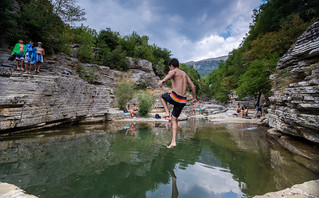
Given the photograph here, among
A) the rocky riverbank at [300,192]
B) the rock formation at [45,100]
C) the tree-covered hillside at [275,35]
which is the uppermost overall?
the tree-covered hillside at [275,35]

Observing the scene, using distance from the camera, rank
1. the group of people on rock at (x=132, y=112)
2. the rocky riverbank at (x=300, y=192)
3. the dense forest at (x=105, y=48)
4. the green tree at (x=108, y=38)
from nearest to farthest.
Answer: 1. the rocky riverbank at (x=300, y=192)
2. the dense forest at (x=105, y=48)
3. the group of people on rock at (x=132, y=112)
4. the green tree at (x=108, y=38)

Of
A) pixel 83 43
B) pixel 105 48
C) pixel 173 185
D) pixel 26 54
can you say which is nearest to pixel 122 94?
pixel 26 54

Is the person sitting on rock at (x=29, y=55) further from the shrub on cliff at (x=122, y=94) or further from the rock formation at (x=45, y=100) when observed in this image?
the shrub on cliff at (x=122, y=94)

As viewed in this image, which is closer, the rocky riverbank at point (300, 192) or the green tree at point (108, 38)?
the rocky riverbank at point (300, 192)

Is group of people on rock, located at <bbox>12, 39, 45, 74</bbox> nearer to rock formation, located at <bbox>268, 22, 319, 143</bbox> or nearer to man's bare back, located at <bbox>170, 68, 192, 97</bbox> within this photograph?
man's bare back, located at <bbox>170, 68, 192, 97</bbox>

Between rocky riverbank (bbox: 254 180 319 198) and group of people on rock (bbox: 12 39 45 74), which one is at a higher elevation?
group of people on rock (bbox: 12 39 45 74)

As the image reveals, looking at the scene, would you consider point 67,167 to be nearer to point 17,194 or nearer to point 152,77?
point 17,194

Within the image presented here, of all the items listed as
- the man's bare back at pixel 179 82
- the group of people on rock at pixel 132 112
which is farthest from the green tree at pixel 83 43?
the man's bare back at pixel 179 82

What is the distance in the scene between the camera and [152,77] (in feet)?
126

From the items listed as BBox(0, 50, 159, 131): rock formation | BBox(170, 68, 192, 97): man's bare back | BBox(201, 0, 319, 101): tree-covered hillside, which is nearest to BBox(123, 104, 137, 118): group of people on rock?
BBox(0, 50, 159, 131): rock formation

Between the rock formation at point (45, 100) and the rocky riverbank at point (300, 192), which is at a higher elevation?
the rock formation at point (45, 100)

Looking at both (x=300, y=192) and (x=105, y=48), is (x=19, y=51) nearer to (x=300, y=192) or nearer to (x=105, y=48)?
(x=300, y=192)

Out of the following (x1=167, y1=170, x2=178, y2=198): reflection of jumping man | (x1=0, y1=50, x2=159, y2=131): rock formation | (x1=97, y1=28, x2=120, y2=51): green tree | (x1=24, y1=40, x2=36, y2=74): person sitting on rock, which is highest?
(x1=97, y1=28, x2=120, y2=51): green tree

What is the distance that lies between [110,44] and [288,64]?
3980 centimetres
